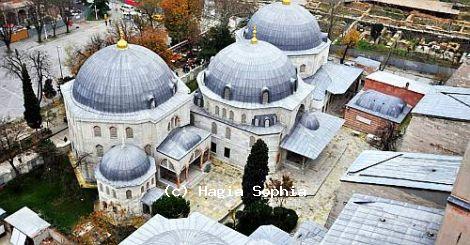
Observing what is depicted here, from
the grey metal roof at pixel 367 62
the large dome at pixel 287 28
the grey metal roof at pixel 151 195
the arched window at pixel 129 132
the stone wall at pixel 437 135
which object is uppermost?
the large dome at pixel 287 28

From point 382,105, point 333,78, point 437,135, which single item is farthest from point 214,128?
point 437,135

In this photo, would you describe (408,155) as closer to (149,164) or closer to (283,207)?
(283,207)

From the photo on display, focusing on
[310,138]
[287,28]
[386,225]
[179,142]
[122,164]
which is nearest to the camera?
[386,225]

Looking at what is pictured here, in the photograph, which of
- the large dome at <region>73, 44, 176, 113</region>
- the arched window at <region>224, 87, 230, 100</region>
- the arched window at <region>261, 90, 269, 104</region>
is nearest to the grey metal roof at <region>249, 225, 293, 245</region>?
the arched window at <region>261, 90, 269, 104</region>

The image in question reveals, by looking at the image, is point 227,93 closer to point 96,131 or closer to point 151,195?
point 151,195

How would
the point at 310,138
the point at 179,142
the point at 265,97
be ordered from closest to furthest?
the point at 179,142, the point at 265,97, the point at 310,138

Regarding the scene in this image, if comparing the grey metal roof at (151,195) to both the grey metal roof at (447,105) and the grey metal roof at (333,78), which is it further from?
the grey metal roof at (447,105)

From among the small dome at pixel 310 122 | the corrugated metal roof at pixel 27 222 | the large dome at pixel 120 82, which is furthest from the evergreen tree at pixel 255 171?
the corrugated metal roof at pixel 27 222
